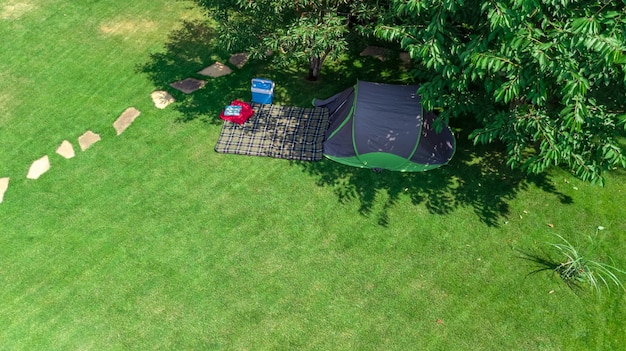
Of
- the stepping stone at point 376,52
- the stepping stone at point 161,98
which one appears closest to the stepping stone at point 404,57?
the stepping stone at point 376,52

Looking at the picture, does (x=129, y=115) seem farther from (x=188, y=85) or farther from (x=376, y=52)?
(x=376, y=52)

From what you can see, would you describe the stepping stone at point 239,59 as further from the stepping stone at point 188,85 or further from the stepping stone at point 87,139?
the stepping stone at point 87,139

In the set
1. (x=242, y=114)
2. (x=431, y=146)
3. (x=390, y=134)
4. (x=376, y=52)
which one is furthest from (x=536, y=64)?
(x=376, y=52)

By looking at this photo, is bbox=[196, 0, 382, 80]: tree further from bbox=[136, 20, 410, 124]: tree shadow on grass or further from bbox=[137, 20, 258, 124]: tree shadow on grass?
bbox=[137, 20, 258, 124]: tree shadow on grass

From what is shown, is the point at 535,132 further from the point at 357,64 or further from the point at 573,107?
the point at 357,64

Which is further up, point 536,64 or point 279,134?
point 536,64

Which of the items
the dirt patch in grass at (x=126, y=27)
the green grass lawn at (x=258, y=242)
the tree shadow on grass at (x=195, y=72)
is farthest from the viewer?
the dirt patch in grass at (x=126, y=27)
